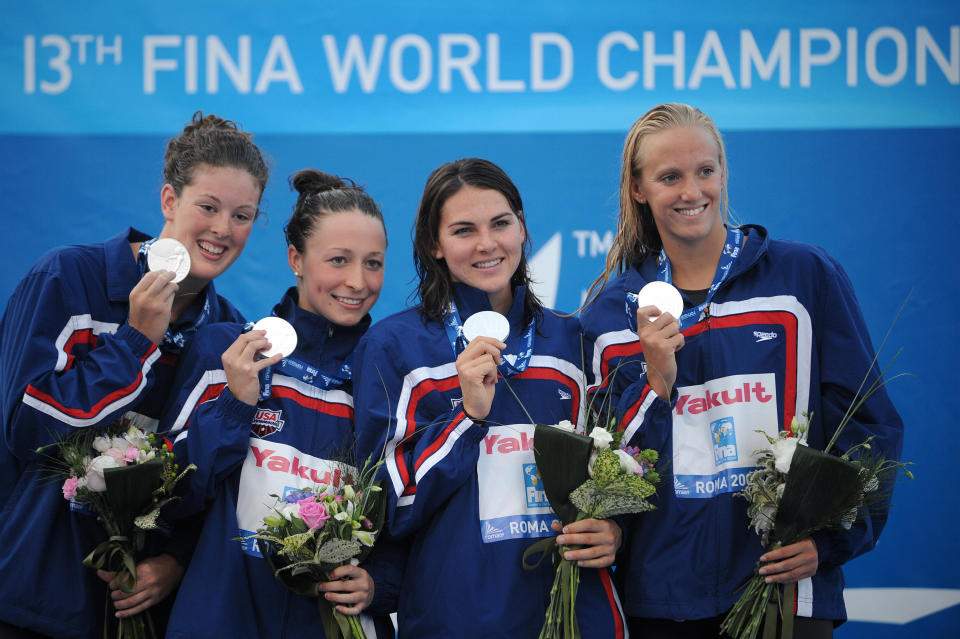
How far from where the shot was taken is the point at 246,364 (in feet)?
7.96

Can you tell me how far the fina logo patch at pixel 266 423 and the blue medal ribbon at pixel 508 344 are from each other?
521 mm

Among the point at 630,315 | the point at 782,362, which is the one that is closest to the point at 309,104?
the point at 630,315

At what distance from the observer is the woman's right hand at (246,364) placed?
242 cm

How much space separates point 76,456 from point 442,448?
949mm

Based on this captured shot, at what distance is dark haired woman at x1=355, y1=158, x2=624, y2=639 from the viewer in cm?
228

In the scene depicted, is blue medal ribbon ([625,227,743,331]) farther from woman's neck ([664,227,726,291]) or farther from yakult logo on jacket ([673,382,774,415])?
yakult logo on jacket ([673,382,774,415])

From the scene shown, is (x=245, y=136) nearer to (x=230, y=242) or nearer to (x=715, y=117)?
(x=230, y=242)

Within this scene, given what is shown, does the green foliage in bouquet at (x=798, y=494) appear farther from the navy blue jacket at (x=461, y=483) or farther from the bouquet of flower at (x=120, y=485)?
the bouquet of flower at (x=120, y=485)

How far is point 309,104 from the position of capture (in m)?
3.96

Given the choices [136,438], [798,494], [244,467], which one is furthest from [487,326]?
[136,438]

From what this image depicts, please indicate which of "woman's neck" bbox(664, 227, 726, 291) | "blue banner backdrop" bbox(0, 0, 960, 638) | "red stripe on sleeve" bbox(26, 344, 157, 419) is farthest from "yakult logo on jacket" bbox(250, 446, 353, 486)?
"blue banner backdrop" bbox(0, 0, 960, 638)

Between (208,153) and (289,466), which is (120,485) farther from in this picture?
(208,153)

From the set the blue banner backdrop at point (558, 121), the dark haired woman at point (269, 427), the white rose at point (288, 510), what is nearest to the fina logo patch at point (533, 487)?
the dark haired woman at point (269, 427)

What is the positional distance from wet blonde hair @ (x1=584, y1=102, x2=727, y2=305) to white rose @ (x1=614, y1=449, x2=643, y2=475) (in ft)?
2.11
